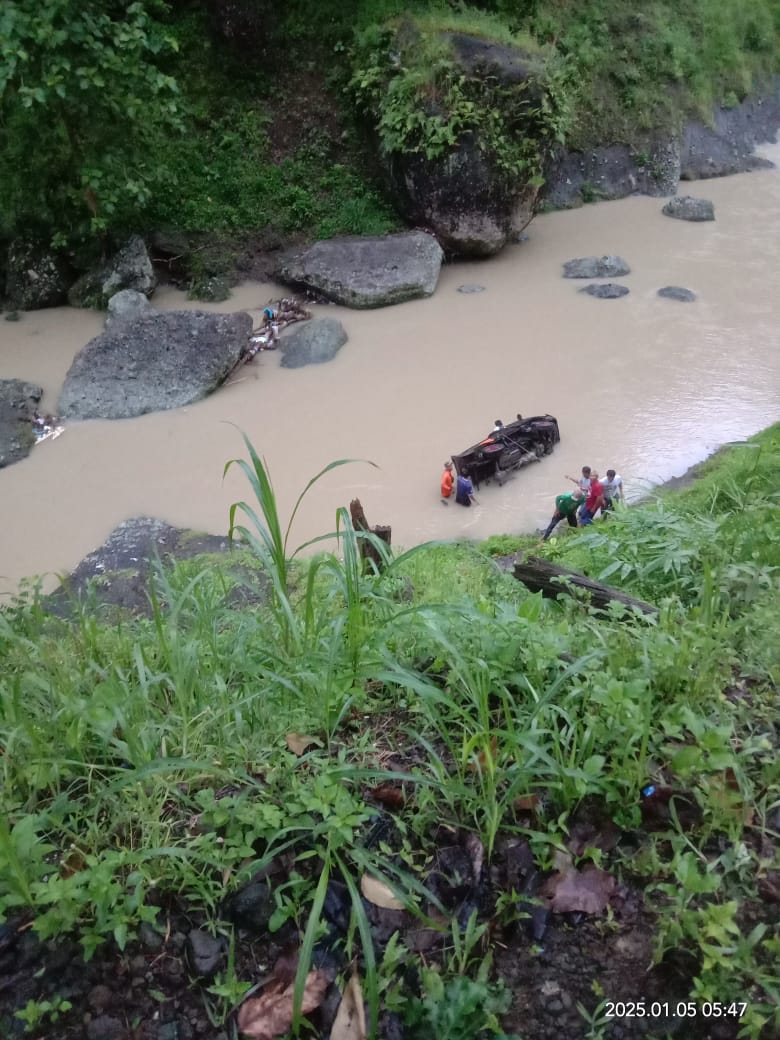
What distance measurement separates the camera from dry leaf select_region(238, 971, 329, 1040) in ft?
5.09

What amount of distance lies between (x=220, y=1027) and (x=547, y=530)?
7.28 meters

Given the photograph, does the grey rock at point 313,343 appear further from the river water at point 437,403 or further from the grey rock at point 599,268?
the grey rock at point 599,268

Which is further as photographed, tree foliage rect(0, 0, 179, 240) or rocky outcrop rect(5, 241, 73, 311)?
rocky outcrop rect(5, 241, 73, 311)

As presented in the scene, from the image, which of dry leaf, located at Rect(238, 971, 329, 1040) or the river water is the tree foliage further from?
dry leaf, located at Rect(238, 971, 329, 1040)

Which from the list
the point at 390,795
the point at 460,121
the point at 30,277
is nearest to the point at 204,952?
the point at 390,795

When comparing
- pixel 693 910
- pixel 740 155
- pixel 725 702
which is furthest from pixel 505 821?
pixel 740 155

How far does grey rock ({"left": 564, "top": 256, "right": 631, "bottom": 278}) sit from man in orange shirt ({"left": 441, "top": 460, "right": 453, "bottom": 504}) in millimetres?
6834

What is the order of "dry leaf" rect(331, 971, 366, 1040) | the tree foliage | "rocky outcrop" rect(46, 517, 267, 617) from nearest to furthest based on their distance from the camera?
"dry leaf" rect(331, 971, 366, 1040) < "rocky outcrop" rect(46, 517, 267, 617) < the tree foliage

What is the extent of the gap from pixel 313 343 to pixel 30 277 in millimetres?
5323

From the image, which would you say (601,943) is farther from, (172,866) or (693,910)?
(172,866)

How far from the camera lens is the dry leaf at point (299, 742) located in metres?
2.03

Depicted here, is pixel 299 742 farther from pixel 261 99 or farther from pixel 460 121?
pixel 261 99

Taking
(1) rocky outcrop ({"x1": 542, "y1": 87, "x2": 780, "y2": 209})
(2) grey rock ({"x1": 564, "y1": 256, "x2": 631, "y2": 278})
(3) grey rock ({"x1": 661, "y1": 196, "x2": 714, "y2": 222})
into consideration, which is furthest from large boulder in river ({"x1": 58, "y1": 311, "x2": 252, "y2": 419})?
(3) grey rock ({"x1": 661, "y1": 196, "x2": 714, "y2": 222})

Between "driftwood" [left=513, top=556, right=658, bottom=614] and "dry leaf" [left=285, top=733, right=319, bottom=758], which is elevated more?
"dry leaf" [left=285, top=733, right=319, bottom=758]
